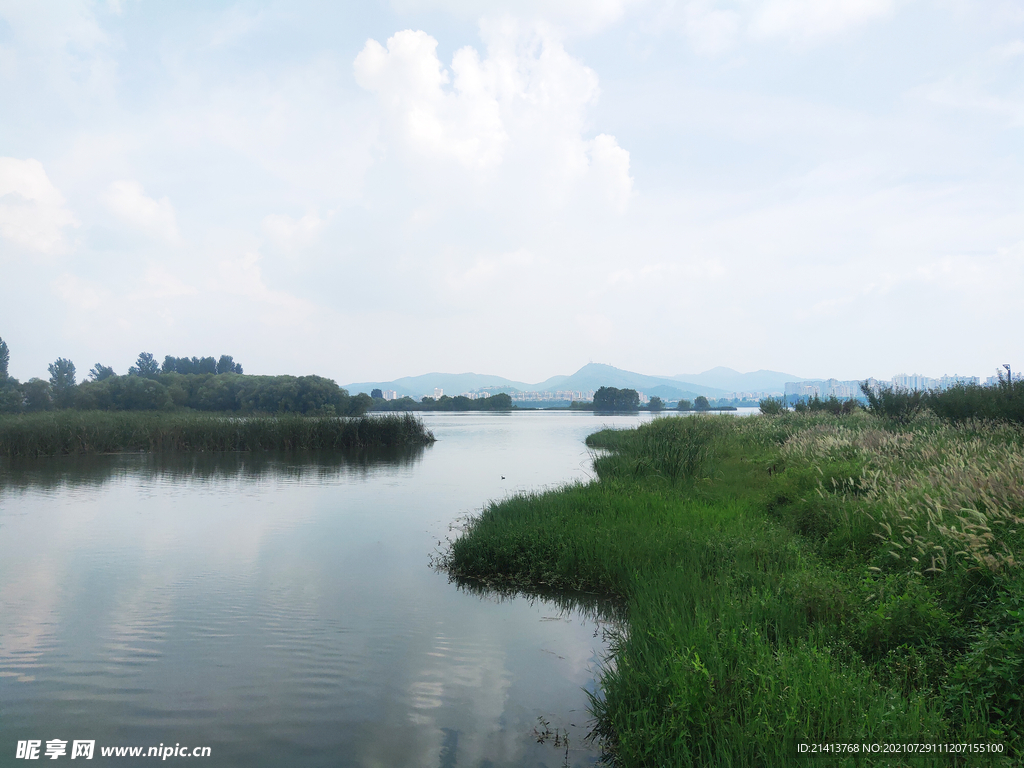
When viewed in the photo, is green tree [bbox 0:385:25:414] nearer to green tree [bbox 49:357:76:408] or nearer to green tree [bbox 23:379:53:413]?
green tree [bbox 23:379:53:413]

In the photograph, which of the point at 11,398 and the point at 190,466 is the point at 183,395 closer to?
the point at 11,398

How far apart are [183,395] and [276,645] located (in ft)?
230

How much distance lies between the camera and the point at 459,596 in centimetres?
810

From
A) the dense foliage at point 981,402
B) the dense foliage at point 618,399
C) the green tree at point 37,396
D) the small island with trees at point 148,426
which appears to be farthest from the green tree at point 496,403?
the dense foliage at point 981,402

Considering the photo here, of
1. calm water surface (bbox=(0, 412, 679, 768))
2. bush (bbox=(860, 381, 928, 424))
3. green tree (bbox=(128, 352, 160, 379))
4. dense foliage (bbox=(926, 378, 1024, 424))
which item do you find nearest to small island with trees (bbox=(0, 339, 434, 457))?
calm water surface (bbox=(0, 412, 679, 768))

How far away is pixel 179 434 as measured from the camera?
28.2m

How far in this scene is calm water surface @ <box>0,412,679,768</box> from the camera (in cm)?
462

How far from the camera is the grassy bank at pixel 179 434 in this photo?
973 inches

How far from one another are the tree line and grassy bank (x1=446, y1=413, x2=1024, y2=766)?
139ft

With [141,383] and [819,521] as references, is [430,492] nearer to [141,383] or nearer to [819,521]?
[819,521]

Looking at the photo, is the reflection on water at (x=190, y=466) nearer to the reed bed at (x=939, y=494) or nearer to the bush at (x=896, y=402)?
the reed bed at (x=939, y=494)

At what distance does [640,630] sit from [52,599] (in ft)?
27.4

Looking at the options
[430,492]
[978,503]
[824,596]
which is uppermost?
[978,503]

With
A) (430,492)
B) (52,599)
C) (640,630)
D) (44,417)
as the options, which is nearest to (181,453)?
(44,417)
